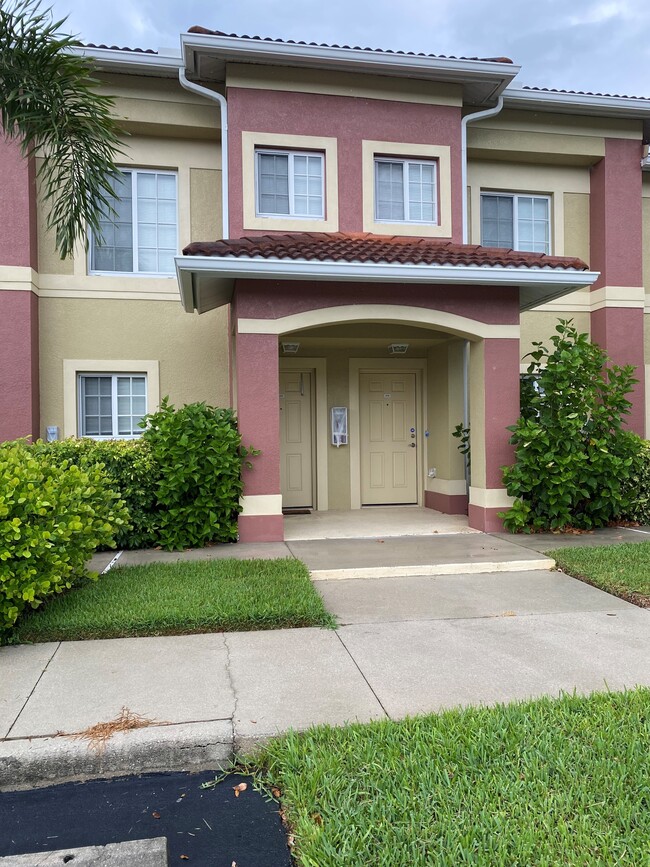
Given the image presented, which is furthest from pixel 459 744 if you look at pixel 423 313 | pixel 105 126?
pixel 105 126

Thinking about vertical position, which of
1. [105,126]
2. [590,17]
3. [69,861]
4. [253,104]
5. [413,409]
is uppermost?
[590,17]

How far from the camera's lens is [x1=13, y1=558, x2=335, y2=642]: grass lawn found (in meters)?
4.77

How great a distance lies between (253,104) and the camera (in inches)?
370

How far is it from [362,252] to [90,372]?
4.72 m

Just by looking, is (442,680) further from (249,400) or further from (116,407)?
(116,407)

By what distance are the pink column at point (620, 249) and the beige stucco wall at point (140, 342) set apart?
6700 mm

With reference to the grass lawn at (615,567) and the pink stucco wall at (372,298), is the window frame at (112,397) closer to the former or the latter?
the pink stucco wall at (372,298)

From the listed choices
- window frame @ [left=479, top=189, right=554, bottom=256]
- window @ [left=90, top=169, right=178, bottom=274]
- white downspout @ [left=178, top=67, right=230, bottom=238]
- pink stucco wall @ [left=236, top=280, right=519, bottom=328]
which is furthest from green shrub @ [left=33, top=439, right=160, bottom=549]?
window frame @ [left=479, top=189, right=554, bottom=256]

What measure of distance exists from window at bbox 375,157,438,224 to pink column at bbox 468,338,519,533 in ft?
9.36

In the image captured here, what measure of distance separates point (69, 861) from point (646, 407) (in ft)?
37.7

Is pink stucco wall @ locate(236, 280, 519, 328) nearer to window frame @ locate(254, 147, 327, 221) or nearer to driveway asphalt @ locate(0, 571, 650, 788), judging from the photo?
window frame @ locate(254, 147, 327, 221)

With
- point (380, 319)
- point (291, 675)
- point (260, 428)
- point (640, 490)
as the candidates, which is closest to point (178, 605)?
point (291, 675)

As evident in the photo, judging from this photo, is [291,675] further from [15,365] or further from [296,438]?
[296,438]

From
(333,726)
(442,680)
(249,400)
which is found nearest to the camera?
(333,726)
